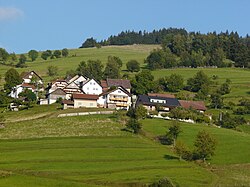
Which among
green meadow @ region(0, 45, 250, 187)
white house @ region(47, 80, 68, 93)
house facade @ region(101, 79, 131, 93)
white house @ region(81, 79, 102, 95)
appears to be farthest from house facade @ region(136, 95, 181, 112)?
white house @ region(47, 80, 68, 93)

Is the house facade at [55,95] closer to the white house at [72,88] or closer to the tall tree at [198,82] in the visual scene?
the white house at [72,88]

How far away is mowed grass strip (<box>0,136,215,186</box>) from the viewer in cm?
5994

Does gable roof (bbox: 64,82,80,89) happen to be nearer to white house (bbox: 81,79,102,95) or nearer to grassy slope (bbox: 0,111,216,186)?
white house (bbox: 81,79,102,95)

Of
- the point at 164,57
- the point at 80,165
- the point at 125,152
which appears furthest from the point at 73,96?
the point at 164,57

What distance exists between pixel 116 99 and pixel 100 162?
51.5 meters

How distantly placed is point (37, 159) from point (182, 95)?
224 ft

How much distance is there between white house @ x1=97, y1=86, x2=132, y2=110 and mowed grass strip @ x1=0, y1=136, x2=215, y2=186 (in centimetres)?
3606

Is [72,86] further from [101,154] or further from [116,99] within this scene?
[101,154]

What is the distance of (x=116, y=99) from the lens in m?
118

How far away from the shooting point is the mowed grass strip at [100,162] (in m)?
59.9

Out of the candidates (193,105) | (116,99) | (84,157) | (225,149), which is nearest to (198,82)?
(193,105)

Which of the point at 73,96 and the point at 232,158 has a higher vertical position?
the point at 73,96

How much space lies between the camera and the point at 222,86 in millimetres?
135250

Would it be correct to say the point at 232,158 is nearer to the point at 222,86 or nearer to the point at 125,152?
the point at 125,152
